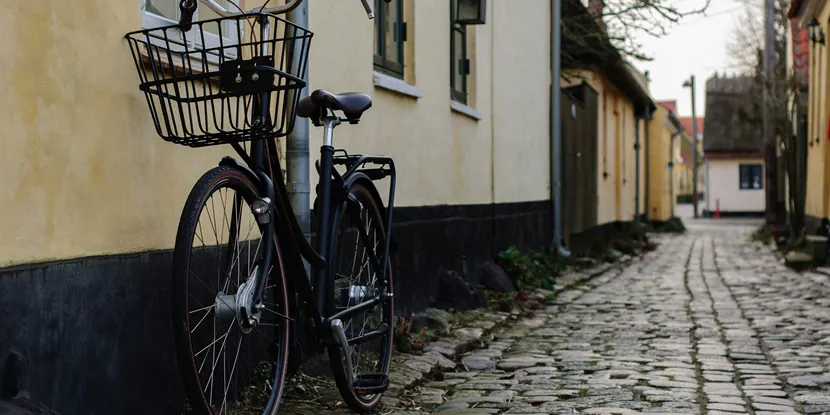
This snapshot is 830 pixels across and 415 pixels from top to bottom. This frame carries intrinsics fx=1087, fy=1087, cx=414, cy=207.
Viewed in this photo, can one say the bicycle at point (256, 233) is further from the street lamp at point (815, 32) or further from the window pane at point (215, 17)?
the street lamp at point (815, 32)

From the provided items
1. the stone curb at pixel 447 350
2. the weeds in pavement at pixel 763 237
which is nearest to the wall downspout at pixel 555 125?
the stone curb at pixel 447 350

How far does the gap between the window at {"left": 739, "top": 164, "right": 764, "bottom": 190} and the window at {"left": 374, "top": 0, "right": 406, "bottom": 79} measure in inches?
1799

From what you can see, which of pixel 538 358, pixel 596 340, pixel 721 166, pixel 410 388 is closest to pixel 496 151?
pixel 596 340

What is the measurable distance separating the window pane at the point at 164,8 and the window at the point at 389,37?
304 centimetres

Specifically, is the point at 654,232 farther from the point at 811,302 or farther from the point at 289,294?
the point at 289,294

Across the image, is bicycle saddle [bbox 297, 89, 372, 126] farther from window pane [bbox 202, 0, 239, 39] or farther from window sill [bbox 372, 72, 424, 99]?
window sill [bbox 372, 72, 424, 99]

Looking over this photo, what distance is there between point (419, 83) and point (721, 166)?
45.5 m

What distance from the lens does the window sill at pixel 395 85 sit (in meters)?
6.91

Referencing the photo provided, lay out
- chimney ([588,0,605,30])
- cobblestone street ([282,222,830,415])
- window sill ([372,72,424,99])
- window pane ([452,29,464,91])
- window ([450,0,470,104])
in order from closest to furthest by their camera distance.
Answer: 1. cobblestone street ([282,222,830,415])
2. window sill ([372,72,424,99])
3. window ([450,0,470,104])
4. window pane ([452,29,464,91])
5. chimney ([588,0,605,30])

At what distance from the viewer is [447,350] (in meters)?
6.40

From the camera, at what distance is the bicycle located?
325 cm

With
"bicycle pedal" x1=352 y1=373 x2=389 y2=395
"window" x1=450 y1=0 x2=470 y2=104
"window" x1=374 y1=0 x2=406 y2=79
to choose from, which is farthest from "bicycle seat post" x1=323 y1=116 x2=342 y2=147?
"window" x1=450 y1=0 x2=470 y2=104

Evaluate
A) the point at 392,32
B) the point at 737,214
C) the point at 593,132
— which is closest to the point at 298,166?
the point at 392,32

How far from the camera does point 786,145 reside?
17922 millimetres
